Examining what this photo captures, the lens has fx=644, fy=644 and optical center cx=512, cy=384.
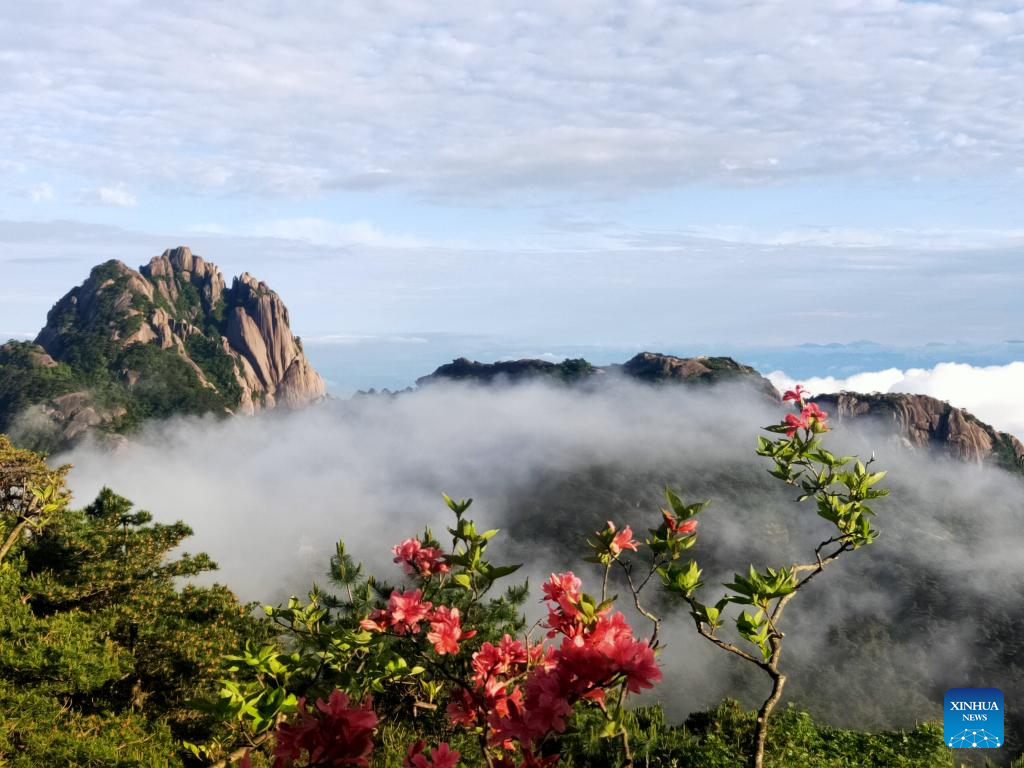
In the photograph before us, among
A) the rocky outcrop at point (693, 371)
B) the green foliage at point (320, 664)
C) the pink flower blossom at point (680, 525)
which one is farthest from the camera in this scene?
the rocky outcrop at point (693, 371)

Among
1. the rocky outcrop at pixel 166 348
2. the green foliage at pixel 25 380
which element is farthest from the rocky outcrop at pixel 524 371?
the green foliage at pixel 25 380

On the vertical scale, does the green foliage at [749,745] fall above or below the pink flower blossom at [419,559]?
below

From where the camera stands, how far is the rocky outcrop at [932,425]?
93.5 metres

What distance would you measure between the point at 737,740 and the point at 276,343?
120186 millimetres

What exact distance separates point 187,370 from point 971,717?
114083mm

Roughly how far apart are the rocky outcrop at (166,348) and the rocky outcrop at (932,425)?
93.9 m

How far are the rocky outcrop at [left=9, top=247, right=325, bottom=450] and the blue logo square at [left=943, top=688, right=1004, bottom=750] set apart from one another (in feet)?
328

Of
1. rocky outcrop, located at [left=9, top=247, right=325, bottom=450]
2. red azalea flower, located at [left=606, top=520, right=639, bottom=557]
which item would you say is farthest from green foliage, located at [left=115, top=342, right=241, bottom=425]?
red azalea flower, located at [left=606, top=520, right=639, bottom=557]

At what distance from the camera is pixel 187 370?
107375 millimetres

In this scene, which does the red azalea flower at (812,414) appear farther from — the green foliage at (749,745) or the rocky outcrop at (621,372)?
the rocky outcrop at (621,372)

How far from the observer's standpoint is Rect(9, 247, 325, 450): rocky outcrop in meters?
96.0

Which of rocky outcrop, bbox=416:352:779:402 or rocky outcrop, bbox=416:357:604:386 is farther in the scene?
rocky outcrop, bbox=416:357:604:386

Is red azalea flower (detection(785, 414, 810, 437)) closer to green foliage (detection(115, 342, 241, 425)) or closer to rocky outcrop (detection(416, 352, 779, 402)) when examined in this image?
green foliage (detection(115, 342, 241, 425))

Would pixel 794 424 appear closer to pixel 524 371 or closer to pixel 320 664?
pixel 320 664
